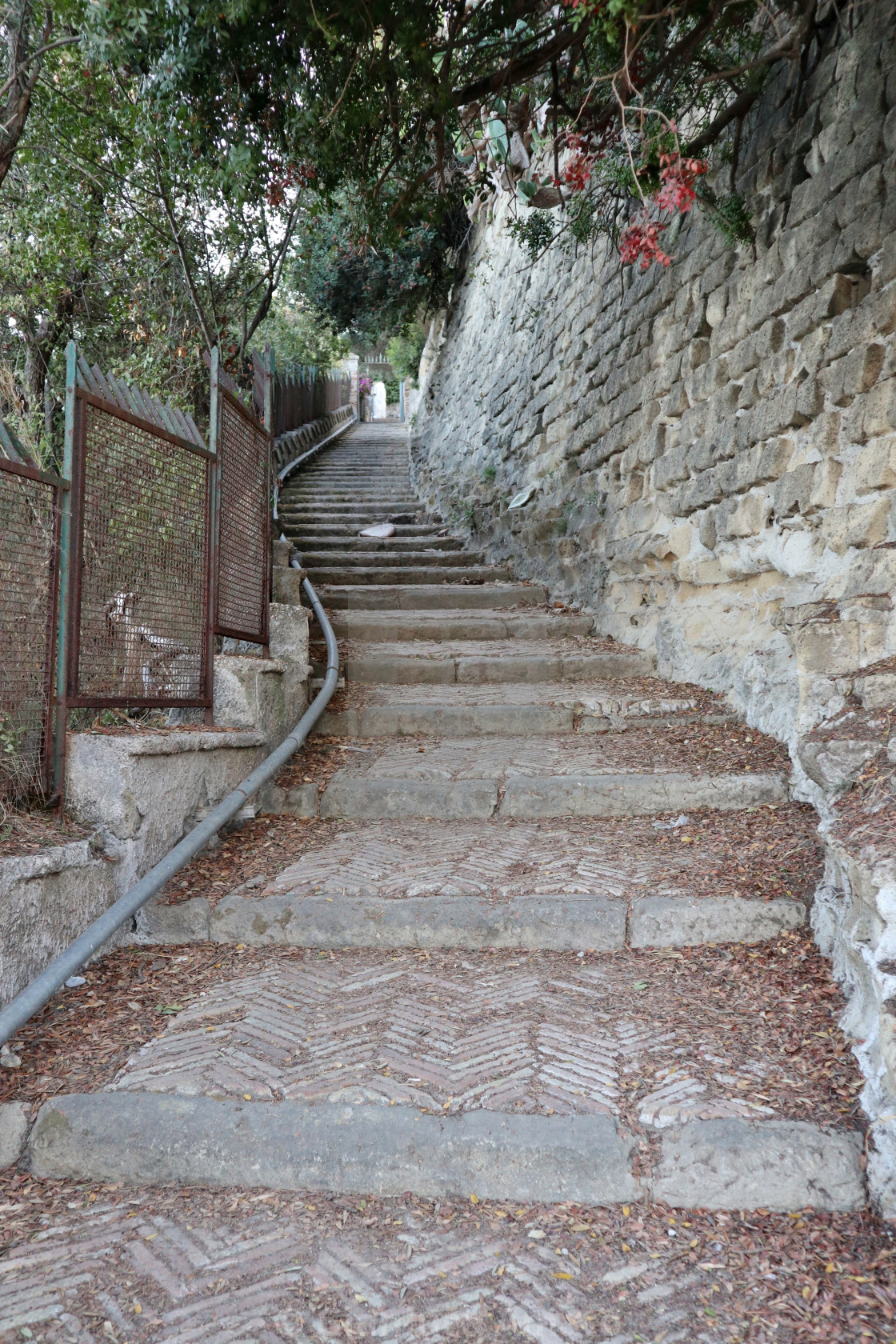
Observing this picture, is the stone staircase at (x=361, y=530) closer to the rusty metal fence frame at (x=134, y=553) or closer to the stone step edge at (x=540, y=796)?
the rusty metal fence frame at (x=134, y=553)

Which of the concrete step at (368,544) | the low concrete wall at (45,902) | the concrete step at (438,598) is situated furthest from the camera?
the concrete step at (368,544)

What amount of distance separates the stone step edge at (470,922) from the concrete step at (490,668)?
2.41 meters

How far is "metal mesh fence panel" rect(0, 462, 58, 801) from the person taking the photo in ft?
8.30

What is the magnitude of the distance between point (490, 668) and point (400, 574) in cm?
234

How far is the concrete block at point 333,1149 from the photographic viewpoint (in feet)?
5.92

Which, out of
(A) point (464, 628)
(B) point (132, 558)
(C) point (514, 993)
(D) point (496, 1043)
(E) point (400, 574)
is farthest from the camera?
(E) point (400, 574)

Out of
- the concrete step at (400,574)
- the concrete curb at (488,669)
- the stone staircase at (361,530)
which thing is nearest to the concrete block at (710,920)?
the concrete curb at (488,669)

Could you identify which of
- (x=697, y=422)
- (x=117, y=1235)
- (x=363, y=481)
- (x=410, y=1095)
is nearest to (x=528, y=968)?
(x=410, y=1095)

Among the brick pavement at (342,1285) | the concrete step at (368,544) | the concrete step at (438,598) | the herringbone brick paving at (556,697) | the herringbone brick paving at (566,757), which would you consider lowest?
the brick pavement at (342,1285)

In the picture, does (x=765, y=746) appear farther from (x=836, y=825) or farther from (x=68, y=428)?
(x=68, y=428)

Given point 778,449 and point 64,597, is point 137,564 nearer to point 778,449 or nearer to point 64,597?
point 64,597

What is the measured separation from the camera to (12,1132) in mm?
1955

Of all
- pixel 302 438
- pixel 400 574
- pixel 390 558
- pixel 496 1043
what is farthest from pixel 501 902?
pixel 302 438

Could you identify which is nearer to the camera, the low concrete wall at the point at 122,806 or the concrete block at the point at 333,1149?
the concrete block at the point at 333,1149
